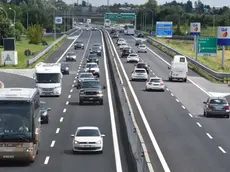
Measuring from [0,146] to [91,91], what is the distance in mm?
22202

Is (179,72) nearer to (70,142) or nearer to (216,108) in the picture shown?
(216,108)

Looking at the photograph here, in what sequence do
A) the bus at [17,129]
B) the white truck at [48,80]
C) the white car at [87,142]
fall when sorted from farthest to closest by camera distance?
1. the white truck at [48,80]
2. the white car at [87,142]
3. the bus at [17,129]

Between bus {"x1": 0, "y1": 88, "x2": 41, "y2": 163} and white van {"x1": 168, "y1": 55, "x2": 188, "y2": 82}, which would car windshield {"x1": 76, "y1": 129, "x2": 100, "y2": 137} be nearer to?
bus {"x1": 0, "y1": 88, "x2": 41, "y2": 163}

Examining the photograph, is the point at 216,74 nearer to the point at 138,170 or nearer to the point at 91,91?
the point at 91,91

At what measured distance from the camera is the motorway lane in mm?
26266

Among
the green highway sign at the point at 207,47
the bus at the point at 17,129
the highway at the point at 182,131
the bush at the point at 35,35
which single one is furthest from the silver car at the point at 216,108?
the bush at the point at 35,35

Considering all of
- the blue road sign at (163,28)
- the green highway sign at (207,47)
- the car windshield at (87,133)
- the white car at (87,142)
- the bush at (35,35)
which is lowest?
the bush at (35,35)

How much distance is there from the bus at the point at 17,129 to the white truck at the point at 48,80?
83.1ft

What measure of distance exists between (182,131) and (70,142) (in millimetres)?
7162

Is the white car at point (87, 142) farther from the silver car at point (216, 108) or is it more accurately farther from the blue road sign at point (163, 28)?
the blue road sign at point (163, 28)

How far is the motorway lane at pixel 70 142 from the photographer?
2627cm

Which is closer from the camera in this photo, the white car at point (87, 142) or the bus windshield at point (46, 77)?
the white car at point (87, 142)

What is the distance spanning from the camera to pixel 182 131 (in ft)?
121

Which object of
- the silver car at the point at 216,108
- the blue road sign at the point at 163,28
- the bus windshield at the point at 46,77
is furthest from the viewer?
the blue road sign at the point at 163,28
